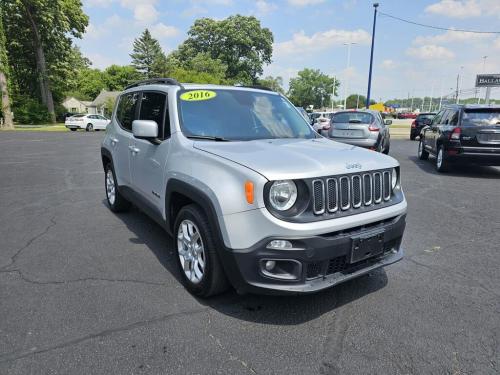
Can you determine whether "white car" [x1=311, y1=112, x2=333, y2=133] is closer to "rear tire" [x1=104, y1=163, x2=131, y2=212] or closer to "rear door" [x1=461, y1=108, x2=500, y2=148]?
"rear door" [x1=461, y1=108, x2=500, y2=148]

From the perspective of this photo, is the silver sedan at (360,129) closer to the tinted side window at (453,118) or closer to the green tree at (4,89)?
the tinted side window at (453,118)

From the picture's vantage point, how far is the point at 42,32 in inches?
1517

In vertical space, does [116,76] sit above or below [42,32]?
below

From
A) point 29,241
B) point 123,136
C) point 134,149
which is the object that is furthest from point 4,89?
point 134,149

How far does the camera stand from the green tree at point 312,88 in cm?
11550

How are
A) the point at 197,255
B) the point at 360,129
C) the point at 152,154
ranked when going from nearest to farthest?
1. the point at 197,255
2. the point at 152,154
3. the point at 360,129

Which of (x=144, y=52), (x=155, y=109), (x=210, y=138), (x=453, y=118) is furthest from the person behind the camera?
(x=144, y=52)

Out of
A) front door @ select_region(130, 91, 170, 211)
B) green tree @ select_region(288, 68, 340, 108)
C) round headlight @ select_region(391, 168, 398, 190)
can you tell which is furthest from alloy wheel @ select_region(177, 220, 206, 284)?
green tree @ select_region(288, 68, 340, 108)

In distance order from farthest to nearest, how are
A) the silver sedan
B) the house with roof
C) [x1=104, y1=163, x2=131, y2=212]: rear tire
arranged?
1. the house with roof
2. the silver sedan
3. [x1=104, y1=163, x2=131, y2=212]: rear tire

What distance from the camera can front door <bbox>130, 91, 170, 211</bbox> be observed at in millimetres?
3879

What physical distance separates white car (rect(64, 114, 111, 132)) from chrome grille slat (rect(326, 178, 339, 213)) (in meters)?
34.0

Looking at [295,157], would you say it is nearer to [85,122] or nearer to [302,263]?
[302,263]

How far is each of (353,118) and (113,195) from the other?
8.29 meters

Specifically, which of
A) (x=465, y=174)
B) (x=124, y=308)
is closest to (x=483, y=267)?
(x=124, y=308)
